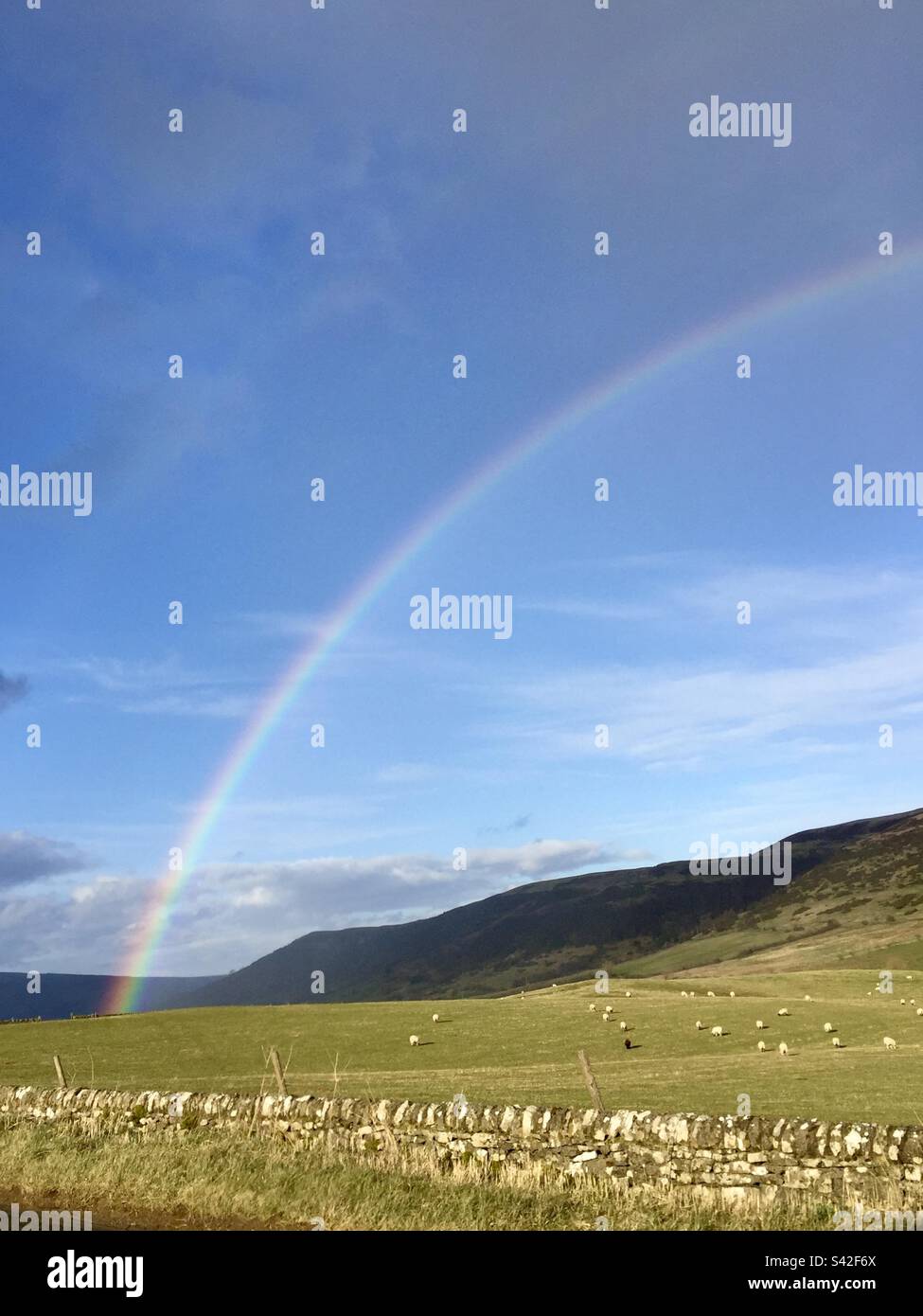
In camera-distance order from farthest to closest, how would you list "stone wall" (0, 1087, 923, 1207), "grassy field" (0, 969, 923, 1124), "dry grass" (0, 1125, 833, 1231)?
"grassy field" (0, 969, 923, 1124), "stone wall" (0, 1087, 923, 1207), "dry grass" (0, 1125, 833, 1231)

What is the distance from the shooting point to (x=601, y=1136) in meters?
19.6

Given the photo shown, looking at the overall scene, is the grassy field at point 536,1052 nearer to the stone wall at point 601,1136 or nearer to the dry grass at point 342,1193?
the stone wall at point 601,1136

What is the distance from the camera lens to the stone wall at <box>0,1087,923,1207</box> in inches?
690

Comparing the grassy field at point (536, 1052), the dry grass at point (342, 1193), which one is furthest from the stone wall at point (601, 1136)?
the grassy field at point (536, 1052)

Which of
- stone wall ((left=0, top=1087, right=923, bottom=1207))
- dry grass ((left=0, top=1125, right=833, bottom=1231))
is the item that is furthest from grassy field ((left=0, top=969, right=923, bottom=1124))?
dry grass ((left=0, top=1125, right=833, bottom=1231))

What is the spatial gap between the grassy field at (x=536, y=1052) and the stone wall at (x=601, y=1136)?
5.07 meters

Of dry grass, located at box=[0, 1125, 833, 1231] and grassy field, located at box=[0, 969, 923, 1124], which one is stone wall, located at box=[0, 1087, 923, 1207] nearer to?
dry grass, located at box=[0, 1125, 833, 1231]

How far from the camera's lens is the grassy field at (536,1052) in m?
38.6

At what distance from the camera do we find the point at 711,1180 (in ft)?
59.9

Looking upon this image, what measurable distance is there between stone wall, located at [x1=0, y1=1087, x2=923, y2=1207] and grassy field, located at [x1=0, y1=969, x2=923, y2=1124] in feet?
16.6
